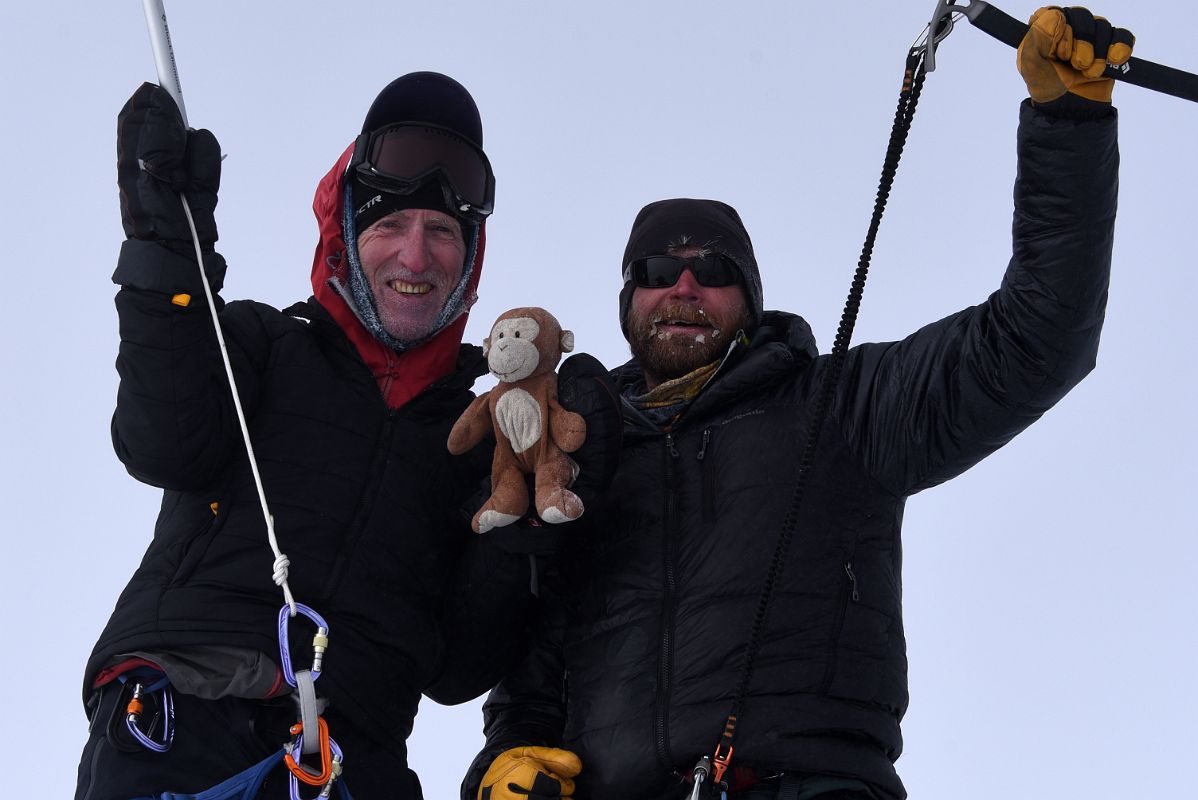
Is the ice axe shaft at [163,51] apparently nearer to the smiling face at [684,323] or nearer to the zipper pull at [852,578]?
the smiling face at [684,323]

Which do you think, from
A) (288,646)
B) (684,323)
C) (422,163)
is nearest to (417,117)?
(422,163)

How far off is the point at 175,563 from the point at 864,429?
2.16 meters

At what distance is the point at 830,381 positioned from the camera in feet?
14.2

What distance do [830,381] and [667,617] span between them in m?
0.88

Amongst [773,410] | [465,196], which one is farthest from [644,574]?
[465,196]

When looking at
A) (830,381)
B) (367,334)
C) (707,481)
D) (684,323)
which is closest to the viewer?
(830,381)

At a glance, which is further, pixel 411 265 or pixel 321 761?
pixel 411 265

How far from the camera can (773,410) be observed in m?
4.70

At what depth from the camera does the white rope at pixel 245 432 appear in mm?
4215

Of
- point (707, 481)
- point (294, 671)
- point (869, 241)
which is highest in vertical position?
point (869, 241)

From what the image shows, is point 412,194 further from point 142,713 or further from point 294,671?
point 142,713

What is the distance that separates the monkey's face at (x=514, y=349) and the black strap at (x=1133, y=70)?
1565mm

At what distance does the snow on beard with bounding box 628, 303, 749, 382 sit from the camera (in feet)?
16.8

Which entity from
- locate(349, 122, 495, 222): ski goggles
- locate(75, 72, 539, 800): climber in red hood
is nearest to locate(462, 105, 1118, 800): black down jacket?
locate(75, 72, 539, 800): climber in red hood
